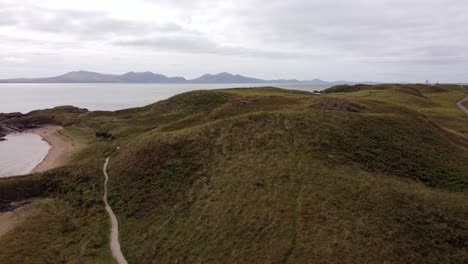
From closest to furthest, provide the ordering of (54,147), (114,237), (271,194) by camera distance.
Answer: (114,237) → (271,194) → (54,147)

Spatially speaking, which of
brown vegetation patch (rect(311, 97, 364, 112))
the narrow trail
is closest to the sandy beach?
the narrow trail

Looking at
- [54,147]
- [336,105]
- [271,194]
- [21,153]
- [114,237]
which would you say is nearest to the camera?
[114,237]

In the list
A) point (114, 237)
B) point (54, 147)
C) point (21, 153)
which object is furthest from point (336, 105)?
point (21, 153)

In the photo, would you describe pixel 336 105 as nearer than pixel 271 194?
No

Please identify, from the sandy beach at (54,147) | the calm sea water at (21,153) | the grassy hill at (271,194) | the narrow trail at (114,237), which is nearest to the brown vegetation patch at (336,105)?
the grassy hill at (271,194)

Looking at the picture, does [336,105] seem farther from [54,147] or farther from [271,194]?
[54,147]

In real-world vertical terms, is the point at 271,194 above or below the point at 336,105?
below

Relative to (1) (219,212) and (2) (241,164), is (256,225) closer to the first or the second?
(1) (219,212)
